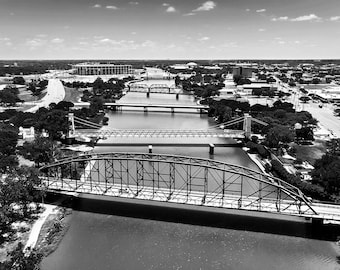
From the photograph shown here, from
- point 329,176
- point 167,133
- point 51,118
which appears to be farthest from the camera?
point 167,133

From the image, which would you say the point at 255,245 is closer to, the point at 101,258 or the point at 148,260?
the point at 148,260

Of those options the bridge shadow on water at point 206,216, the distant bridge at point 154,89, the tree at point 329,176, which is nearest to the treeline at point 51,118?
the bridge shadow on water at point 206,216

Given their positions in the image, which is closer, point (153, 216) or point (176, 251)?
point (176, 251)

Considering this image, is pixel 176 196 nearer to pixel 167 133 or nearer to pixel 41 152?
pixel 41 152

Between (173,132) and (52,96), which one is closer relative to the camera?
(173,132)

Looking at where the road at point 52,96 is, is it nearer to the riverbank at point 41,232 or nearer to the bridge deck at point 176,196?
the bridge deck at point 176,196

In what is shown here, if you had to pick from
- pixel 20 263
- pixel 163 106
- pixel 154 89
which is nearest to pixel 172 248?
pixel 20 263

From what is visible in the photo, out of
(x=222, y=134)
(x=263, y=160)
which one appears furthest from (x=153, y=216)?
(x=222, y=134)
